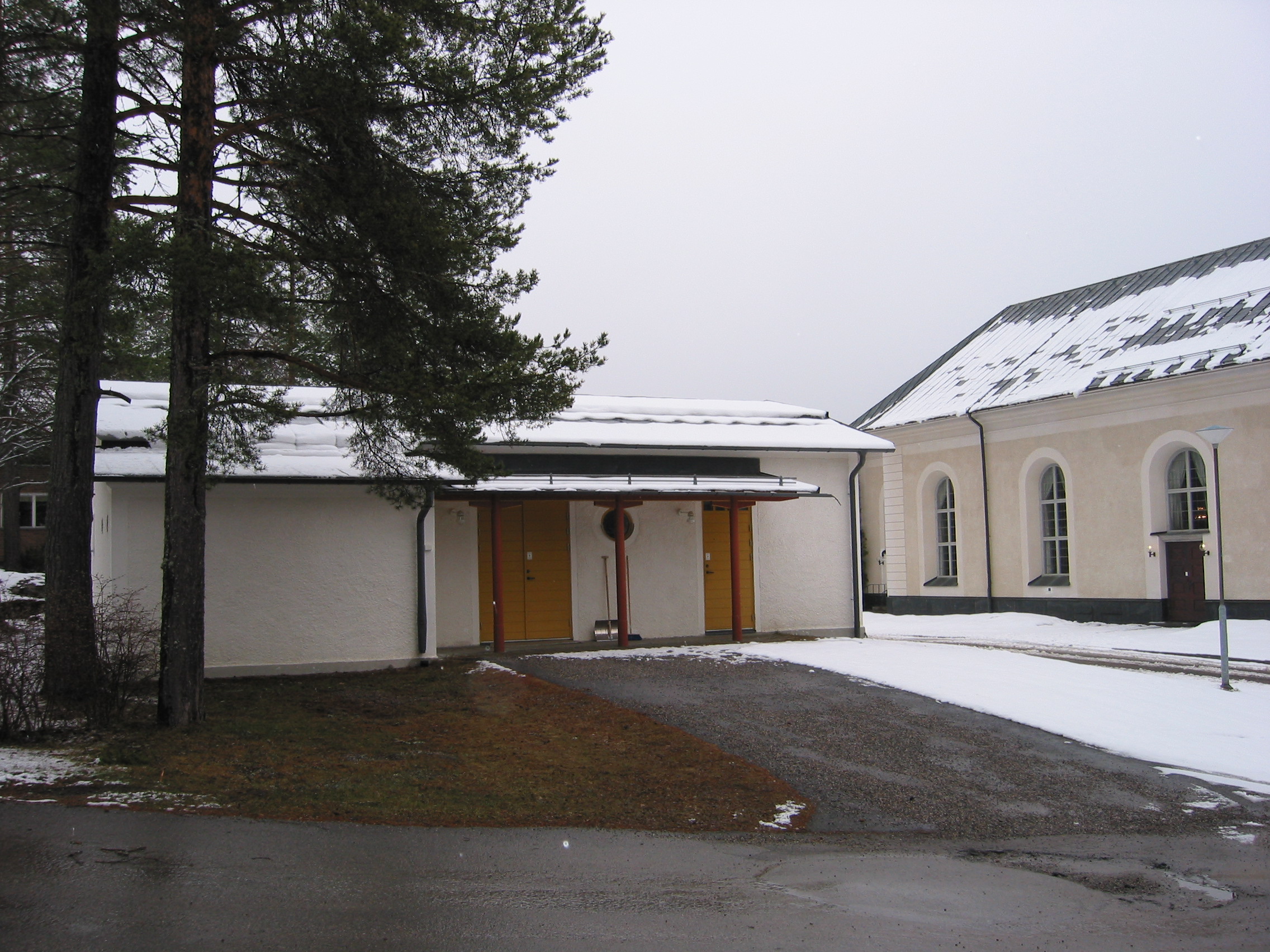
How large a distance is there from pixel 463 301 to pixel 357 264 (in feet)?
3.44

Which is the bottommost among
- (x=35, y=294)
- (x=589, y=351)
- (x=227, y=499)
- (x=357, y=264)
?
(x=227, y=499)

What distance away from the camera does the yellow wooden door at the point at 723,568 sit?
59.7 ft

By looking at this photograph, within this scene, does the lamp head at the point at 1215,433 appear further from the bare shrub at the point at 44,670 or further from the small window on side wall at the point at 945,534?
the small window on side wall at the point at 945,534

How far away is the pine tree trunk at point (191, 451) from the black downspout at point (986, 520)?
70.8ft

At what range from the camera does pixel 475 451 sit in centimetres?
991

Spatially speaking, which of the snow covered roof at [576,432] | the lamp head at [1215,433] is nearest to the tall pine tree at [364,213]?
the snow covered roof at [576,432]

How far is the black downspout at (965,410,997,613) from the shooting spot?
2659 centimetres

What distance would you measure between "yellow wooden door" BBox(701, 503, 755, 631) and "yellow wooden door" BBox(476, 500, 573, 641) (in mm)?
2595

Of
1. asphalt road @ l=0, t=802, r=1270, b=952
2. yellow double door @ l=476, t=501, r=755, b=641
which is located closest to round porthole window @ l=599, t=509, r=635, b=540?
yellow double door @ l=476, t=501, r=755, b=641

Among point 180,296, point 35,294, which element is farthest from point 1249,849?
point 35,294

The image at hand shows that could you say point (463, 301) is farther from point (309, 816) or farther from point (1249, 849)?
point (1249, 849)

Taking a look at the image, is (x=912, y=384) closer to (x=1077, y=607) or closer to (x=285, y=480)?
(x=1077, y=607)

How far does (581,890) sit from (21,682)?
220 inches

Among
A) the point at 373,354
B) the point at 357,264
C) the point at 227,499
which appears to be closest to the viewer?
the point at 357,264
